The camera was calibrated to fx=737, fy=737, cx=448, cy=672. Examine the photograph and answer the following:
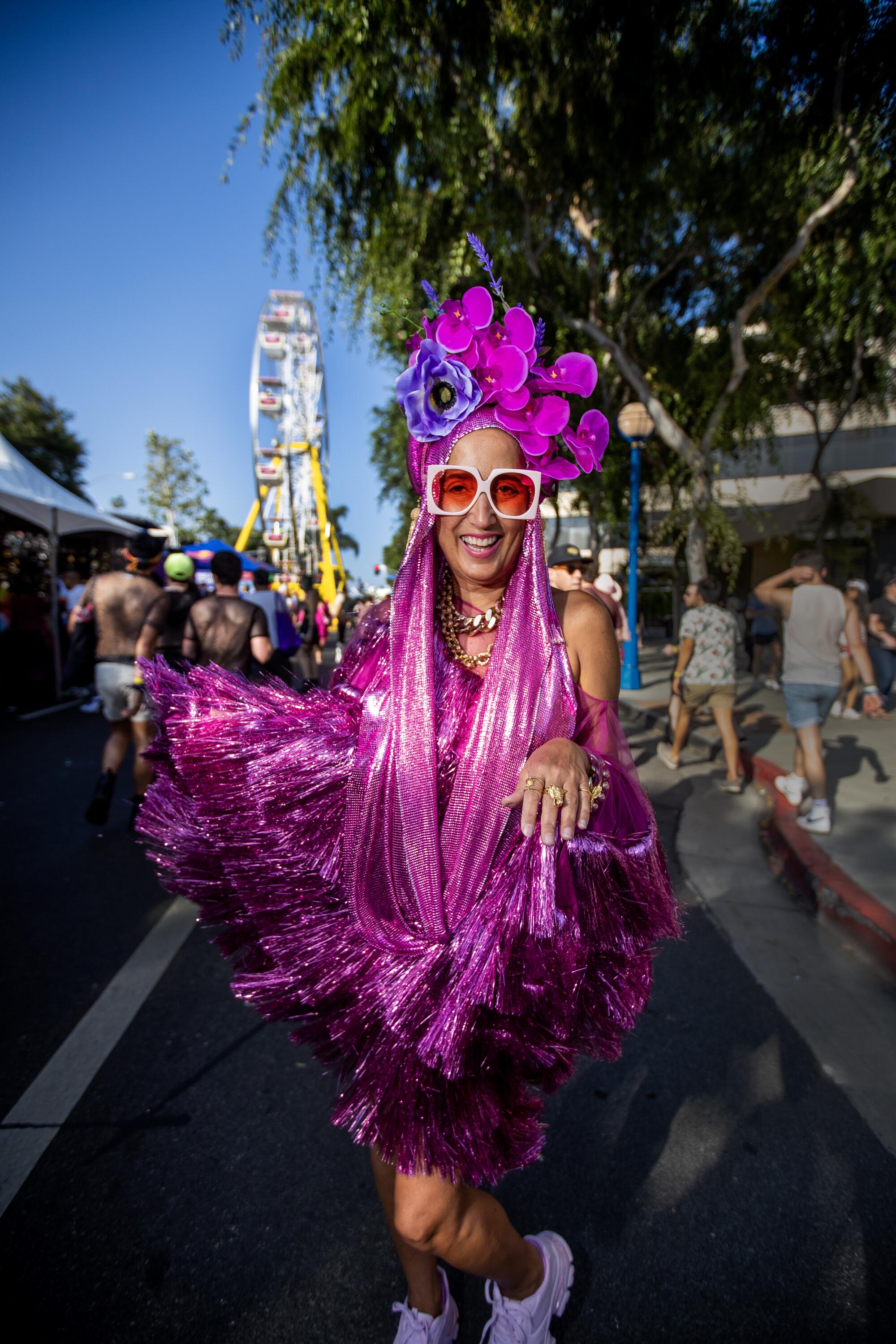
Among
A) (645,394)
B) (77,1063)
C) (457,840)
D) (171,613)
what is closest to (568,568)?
(171,613)

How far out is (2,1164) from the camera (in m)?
2.14

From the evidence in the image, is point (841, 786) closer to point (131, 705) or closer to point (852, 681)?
point (852, 681)

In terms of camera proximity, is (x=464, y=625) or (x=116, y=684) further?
(x=116, y=684)

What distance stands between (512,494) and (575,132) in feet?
29.8

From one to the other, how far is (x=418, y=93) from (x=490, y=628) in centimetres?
906

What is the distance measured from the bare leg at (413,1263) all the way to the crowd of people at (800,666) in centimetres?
419

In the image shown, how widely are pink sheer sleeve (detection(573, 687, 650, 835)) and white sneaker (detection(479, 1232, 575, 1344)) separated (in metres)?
1.08

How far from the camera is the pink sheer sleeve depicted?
1.33m

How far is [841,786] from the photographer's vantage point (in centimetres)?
613

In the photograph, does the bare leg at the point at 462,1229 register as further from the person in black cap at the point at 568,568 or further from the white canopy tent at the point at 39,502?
the white canopy tent at the point at 39,502

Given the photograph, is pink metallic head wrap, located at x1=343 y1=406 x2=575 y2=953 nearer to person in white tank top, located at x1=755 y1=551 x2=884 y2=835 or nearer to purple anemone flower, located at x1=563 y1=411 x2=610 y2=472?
purple anemone flower, located at x1=563 y1=411 x2=610 y2=472

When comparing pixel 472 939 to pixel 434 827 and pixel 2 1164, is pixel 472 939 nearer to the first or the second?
pixel 434 827

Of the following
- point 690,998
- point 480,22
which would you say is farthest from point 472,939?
point 480,22

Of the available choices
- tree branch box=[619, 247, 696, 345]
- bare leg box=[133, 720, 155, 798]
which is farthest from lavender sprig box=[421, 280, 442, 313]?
tree branch box=[619, 247, 696, 345]
